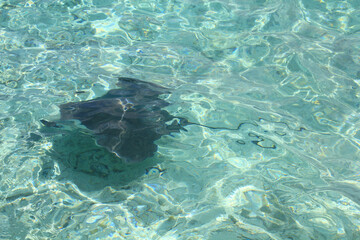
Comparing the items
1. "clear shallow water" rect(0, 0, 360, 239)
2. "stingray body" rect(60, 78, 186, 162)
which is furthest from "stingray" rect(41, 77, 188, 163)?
"clear shallow water" rect(0, 0, 360, 239)

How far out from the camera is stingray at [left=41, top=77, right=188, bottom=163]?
10.7 ft

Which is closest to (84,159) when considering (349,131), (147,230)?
(147,230)

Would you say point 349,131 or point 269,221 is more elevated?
point 349,131

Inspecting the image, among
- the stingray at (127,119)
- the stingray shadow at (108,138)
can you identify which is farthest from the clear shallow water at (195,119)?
the stingray at (127,119)

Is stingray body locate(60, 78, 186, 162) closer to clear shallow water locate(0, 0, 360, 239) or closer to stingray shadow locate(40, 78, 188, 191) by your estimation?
stingray shadow locate(40, 78, 188, 191)

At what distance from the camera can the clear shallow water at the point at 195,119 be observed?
2.85 meters

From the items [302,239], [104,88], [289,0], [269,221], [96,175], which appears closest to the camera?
[302,239]

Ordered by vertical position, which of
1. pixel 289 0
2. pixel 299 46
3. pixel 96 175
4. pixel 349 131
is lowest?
pixel 96 175

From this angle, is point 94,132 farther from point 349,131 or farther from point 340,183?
point 349,131

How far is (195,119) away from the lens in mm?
3973

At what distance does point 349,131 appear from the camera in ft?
12.8

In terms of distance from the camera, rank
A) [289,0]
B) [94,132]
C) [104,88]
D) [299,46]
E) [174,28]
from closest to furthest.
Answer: [94,132]
[104,88]
[299,46]
[174,28]
[289,0]

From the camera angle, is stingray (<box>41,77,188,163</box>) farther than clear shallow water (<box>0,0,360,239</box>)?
Yes

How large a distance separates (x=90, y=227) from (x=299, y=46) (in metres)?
4.09
